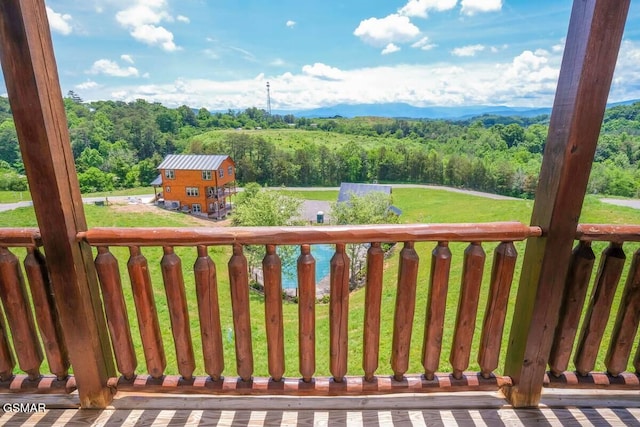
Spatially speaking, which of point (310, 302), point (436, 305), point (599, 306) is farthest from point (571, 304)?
point (310, 302)

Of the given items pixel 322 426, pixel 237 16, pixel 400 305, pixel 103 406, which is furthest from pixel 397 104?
pixel 103 406

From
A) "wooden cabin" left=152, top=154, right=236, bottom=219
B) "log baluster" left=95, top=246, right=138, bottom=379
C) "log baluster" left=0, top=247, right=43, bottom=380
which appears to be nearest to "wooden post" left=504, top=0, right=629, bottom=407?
"log baluster" left=95, top=246, right=138, bottom=379

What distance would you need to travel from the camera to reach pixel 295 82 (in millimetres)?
3074

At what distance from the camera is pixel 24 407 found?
138 cm

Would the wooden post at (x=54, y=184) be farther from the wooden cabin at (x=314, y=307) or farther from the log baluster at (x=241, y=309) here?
the log baluster at (x=241, y=309)

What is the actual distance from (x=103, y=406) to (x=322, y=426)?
2.94 ft

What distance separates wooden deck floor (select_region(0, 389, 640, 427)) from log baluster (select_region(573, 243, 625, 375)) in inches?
6.7

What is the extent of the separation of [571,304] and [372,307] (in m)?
0.76

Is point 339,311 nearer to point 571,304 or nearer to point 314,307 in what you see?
point 314,307

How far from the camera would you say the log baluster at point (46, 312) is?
126 cm

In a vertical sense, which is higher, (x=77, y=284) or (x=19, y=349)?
(x=77, y=284)

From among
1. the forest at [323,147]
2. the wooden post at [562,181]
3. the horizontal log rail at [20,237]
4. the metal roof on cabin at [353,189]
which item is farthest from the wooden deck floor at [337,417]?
the metal roof on cabin at [353,189]

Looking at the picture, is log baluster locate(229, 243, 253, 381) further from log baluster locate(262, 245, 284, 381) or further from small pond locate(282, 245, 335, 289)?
small pond locate(282, 245, 335, 289)

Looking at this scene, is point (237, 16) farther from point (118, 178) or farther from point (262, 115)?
point (118, 178)
